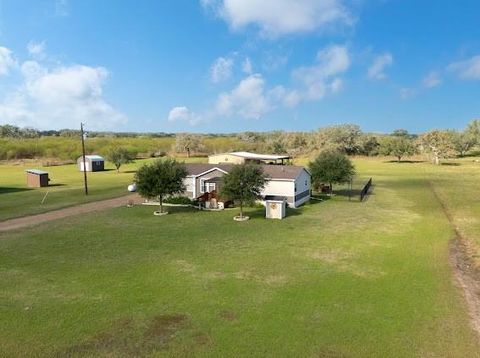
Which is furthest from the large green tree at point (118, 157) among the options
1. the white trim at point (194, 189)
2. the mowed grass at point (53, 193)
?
the white trim at point (194, 189)

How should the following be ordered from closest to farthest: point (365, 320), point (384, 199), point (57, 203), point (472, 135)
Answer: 1. point (365, 320)
2. point (57, 203)
3. point (384, 199)
4. point (472, 135)

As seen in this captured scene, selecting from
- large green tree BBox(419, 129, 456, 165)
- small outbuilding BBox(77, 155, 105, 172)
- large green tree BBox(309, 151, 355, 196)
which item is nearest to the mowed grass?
small outbuilding BBox(77, 155, 105, 172)

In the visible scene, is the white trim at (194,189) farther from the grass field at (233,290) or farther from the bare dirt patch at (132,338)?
the bare dirt patch at (132,338)

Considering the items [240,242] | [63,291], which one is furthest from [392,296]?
[63,291]

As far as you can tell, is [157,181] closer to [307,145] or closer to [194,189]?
[194,189]

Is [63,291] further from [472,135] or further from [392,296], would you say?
[472,135]

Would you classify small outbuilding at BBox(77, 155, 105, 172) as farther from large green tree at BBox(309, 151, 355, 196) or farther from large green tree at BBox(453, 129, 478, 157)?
large green tree at BBox(453, 129, 478, 157)
